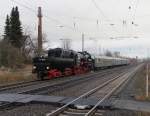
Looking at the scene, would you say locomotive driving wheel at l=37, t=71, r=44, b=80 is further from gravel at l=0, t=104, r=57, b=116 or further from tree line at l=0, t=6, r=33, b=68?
tree line at l=0, t=6, r=33, b=68

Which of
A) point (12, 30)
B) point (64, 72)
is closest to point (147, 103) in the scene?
point (64, 72)

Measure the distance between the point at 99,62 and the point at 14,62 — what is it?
48.8ft

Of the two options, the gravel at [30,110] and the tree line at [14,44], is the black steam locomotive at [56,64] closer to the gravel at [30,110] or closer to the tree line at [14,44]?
the gravel at [30,110]

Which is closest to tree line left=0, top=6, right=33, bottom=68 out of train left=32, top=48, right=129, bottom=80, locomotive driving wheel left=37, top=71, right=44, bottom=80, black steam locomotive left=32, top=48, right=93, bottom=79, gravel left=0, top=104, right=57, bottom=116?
train left=32, top=48, right=129, bottom=80

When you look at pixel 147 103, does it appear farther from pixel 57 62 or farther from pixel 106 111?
pixel 57 62

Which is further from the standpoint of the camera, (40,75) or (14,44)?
(14,44)

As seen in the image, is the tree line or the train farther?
the tree line

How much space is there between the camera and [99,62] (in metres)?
64.2

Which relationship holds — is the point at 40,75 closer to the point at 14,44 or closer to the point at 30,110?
the point at 30,110

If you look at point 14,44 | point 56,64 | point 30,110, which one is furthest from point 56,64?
point 14,44

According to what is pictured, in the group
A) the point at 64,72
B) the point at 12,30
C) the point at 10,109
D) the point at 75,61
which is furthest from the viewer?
the point at 12,30

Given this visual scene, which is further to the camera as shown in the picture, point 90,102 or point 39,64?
point 39,64

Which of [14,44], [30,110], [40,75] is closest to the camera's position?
[30,110]

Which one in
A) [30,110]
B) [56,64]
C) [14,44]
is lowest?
[30,110]
